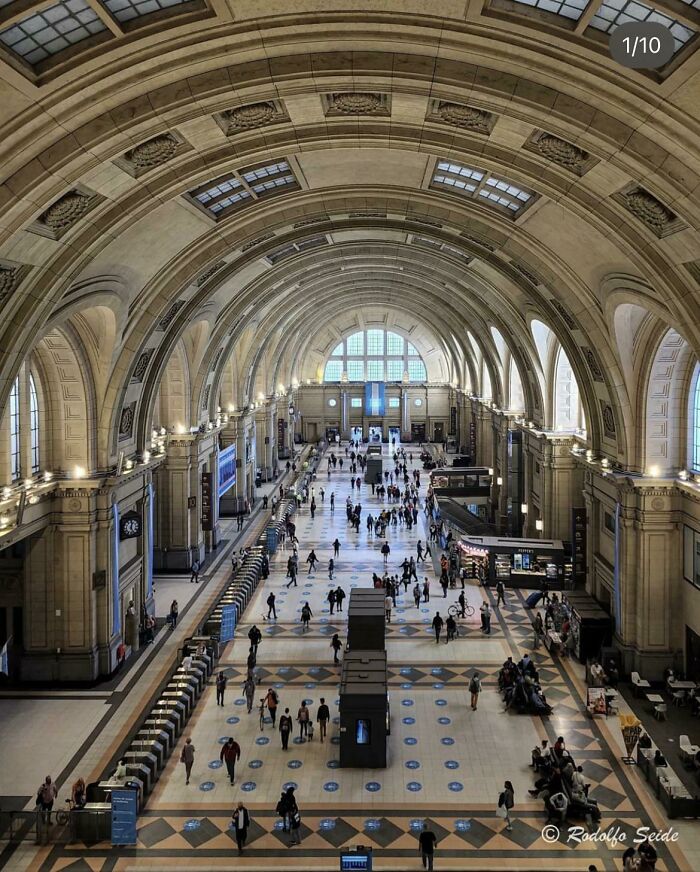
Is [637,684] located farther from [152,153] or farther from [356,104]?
[152,153]

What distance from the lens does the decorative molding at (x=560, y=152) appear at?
14578mm

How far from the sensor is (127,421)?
24.7 m

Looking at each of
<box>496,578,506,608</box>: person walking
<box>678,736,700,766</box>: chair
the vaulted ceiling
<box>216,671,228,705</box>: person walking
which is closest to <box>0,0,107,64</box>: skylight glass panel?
the vaulted ceiling

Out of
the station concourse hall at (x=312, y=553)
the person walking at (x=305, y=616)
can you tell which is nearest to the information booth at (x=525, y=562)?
the station concourse hall at (x=312, y=553)

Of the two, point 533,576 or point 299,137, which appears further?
point 533,576

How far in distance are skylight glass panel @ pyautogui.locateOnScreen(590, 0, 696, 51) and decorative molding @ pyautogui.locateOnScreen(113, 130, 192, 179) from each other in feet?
25.7

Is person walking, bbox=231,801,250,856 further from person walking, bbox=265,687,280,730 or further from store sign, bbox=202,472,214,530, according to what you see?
store sign, bbox=202,472,214,530

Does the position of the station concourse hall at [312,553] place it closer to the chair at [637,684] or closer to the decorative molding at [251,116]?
the decorative molding at [251,116]

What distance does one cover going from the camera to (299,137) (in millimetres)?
16062

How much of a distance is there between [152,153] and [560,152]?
8000 millimetres

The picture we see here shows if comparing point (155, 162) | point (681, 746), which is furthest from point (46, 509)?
point (681, 746)

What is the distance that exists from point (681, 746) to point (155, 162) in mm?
16633

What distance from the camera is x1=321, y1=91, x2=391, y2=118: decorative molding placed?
48.1 ft

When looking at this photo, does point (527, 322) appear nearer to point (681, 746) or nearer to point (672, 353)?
point (672, 353)
